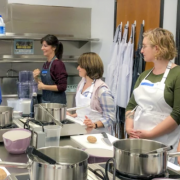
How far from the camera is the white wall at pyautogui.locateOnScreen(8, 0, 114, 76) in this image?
446 cm

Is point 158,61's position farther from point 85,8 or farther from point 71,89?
point 85,8

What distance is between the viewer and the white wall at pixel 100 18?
4.46 metres

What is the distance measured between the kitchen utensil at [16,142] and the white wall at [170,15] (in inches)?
83.1

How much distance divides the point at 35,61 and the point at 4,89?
1.96ft

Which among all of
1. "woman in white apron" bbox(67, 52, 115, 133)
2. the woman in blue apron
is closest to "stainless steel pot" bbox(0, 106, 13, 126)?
"woman in white apron" bbox(67, 52, 115, 133)

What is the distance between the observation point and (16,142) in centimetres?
158

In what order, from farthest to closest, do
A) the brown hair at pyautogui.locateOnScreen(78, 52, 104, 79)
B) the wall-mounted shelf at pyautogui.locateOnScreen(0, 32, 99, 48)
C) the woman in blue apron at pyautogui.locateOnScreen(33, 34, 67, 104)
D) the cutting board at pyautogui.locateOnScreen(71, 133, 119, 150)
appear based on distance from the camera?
the wall-mounted shelf at pyautogui.locateOnScreen(0, 32, 99, 48)
the woman in blue apron at pyautogui.locateOnScreen(33, 34, 67, 104)
the brown hair at pyautogui.locateOnScreen(78, 52, 104, 79)
the cutting board at pyautogui.locateOnScreen(71, 133, 119, 150)

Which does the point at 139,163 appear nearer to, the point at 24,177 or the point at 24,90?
the point at 24,177

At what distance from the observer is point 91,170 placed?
1.23 meters

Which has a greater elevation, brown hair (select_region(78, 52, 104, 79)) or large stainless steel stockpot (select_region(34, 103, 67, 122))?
brown hair (select_region(78, 52, 104, 79))

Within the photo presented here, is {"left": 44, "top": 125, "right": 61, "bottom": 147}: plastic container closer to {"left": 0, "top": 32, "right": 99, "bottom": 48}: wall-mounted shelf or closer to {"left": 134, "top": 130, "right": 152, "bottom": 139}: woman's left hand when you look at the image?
{"left": 134, "top": 130, "right": 152, "bottom": 139}: woman's left hand

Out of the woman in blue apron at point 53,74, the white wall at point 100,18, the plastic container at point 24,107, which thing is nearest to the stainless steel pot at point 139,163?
the plastic container at point 24,107

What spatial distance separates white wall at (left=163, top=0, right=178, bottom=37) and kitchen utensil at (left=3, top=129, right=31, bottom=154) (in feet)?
6.92

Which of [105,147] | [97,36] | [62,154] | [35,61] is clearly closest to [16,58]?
[35,61]
